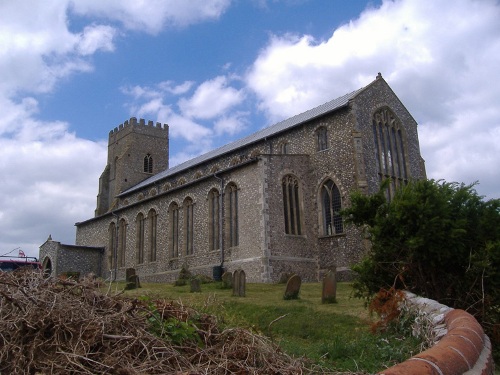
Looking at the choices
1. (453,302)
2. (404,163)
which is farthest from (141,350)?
(404,163)

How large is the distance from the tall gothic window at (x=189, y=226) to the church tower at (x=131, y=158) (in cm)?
1906

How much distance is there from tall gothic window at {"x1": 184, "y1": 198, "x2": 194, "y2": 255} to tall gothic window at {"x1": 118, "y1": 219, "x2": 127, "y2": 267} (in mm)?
7987

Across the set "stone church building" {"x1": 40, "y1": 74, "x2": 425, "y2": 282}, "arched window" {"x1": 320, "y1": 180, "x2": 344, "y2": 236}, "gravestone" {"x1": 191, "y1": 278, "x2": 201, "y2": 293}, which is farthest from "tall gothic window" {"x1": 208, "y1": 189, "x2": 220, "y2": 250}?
"gravestone" {"x1": 191, "y1": 278, "x2": 201, "y2": 293}

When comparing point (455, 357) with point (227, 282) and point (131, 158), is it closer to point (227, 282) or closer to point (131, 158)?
point (227, 282)

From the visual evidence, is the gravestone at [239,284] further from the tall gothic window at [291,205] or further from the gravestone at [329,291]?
the tall gothic window at [291,205]

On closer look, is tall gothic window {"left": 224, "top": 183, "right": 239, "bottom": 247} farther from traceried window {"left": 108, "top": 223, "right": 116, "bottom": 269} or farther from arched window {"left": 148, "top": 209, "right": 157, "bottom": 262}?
traceried window {"left": 108, "top": 223, "right": 116, "bottom": 269}

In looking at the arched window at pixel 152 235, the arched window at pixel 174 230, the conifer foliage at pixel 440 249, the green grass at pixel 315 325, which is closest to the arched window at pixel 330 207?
the green grass at pixel 315 325

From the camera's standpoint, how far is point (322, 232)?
81.4 ft

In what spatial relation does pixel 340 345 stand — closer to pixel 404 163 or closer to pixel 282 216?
pixel 282 216

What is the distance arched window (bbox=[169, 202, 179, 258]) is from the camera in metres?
30.5

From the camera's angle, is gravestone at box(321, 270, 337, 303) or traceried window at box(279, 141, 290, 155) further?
traceried window at box(279, 141, 290, 155)

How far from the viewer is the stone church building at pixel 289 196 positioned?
2388cm

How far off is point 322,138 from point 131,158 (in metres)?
27.0

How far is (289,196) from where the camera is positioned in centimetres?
2520
